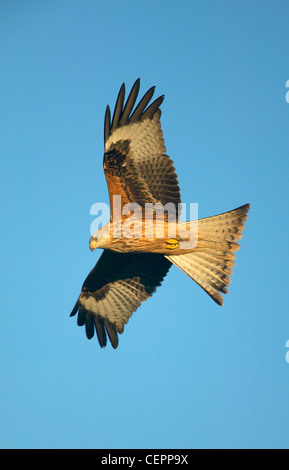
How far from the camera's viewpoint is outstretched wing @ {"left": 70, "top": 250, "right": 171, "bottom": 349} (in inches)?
371

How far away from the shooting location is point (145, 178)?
8.20 metres

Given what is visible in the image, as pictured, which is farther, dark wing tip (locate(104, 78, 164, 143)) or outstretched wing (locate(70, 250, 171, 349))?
outstretched wing (locate(70, 250, 171, 349))

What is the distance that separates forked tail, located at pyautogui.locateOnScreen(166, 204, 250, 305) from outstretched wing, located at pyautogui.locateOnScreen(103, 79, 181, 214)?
1.88 ft

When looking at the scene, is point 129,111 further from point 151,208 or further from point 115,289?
point 115,289

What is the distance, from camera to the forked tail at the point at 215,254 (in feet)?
27.1

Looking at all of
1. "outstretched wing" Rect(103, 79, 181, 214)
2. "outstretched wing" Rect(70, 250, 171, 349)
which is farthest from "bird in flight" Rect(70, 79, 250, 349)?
"outstretched wing" Rect(70, 250, 171, 349)

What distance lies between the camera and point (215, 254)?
8430 mm

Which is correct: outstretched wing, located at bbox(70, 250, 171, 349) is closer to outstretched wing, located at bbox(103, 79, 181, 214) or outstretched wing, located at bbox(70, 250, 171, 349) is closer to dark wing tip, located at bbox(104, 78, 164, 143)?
outstretched wing, located at bbox(103, 79, 181, 214)

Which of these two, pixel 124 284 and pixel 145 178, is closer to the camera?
pixel 145 178

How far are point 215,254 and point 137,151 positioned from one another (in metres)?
1.70

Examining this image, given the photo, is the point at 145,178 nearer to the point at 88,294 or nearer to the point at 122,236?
the point at 122,236
